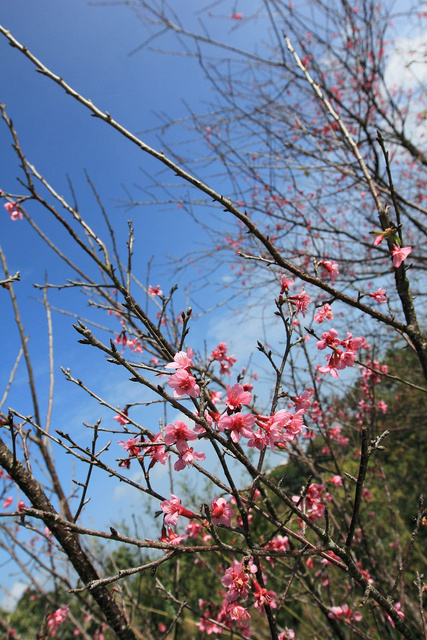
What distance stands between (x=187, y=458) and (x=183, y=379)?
0.26 metres

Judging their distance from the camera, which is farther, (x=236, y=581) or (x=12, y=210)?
(x=12, y=210)

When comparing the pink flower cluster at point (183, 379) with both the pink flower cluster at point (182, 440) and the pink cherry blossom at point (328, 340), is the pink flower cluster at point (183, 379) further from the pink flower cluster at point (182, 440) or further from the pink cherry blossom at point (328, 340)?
the pink cherry blossom at point (328, 340)

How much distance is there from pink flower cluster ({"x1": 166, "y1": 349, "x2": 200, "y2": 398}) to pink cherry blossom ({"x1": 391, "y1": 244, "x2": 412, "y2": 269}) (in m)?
1.16

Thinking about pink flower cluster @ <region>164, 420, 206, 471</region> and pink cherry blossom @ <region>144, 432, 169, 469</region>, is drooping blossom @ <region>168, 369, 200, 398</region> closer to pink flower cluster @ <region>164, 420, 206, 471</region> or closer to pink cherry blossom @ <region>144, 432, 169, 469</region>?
pink flower cluster @ <region>164, 420, 206, 471</region>

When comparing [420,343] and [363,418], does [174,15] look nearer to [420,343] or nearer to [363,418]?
[420,343]

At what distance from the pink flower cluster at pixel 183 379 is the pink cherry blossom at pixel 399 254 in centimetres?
116

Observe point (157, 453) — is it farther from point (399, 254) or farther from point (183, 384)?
point (399, 254)

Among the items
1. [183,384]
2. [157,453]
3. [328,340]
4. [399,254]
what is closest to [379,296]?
[399,254]

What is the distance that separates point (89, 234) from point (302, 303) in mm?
1107

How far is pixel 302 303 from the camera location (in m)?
1.72

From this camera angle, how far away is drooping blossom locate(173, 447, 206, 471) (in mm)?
1186

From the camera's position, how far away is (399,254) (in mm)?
1745

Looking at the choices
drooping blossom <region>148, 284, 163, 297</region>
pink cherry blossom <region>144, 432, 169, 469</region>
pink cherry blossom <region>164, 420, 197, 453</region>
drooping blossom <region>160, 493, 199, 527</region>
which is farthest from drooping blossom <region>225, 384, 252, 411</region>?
drooping blossom <region>148, 284, 163, 297</region>

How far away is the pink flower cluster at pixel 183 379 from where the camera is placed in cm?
113
